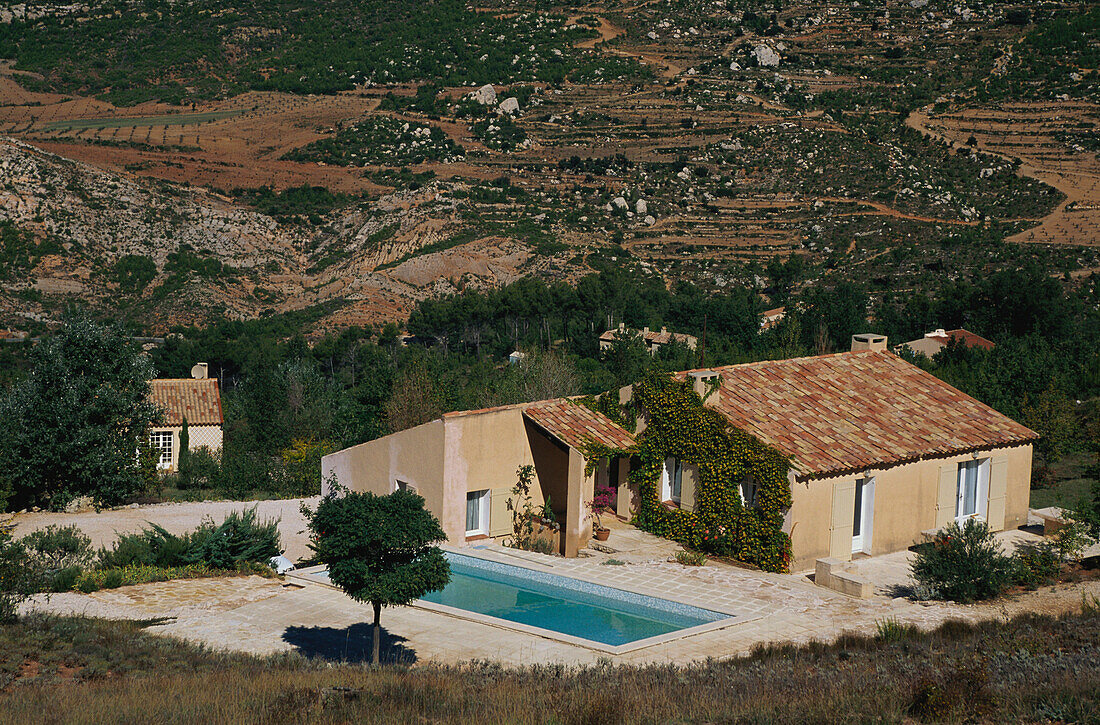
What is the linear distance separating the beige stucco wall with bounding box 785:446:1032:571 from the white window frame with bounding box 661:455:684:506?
9.57ft

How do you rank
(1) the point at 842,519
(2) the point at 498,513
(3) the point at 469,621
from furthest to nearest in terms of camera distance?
(2) the point at 498,513, (1) the point at 842,519, (3) the point at 469,621

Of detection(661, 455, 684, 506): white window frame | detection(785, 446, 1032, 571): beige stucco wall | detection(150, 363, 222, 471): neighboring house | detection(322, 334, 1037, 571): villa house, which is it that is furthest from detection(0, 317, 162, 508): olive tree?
detection(785, 446, 1032, 571): beige stucco wall

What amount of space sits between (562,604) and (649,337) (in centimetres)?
3314

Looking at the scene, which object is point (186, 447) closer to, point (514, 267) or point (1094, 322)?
point (514, 267)

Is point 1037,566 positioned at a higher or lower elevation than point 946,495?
lower

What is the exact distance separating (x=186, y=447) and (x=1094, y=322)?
38.2 meters

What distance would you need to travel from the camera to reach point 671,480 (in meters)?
21.2

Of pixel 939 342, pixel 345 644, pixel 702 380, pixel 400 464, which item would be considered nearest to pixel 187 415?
pixel 400 464

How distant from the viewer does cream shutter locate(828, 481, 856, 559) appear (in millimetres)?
19062

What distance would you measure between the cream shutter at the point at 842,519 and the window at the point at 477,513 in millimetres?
6410

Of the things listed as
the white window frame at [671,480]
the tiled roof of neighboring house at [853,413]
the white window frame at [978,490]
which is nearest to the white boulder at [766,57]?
the tiled roof of neighboring house at [853,413]

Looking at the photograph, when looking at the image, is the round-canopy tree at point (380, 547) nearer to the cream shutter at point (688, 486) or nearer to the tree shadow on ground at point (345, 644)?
the tree shadow on ground at point (345, 644)

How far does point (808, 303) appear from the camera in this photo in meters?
52.6

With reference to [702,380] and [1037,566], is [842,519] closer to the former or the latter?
[1037,566]
